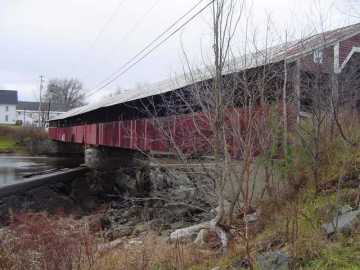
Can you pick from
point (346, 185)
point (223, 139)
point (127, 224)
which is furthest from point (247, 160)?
point (127, 224)

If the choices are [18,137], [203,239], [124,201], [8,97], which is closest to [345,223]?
[203,239]

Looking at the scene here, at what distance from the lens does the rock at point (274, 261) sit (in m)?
4.16

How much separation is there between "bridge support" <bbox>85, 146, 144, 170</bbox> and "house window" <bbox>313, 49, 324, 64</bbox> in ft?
56.6

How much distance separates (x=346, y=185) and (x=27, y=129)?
5583 cm

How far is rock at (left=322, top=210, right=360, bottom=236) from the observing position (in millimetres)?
4672

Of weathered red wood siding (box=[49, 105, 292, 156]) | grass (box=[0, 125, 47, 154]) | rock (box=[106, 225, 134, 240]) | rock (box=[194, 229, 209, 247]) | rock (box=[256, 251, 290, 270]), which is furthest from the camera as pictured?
grass (box=[0, 125, 47, 154])

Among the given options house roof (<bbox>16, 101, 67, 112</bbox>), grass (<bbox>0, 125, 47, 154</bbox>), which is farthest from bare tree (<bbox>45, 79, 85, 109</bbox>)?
grass (<bbox>0, 125, 47, 154</bbox>)

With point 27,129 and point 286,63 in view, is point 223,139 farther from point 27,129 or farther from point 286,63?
point 27,129

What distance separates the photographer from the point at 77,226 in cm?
603

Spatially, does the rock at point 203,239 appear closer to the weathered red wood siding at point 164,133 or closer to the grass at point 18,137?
the weathered red wood siding at point 164,133

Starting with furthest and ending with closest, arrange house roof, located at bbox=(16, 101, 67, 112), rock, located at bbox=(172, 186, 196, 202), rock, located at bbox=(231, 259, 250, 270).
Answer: house roof, located at bbox=(16, 101, 67, 112), rock, located at bbox=(172, 186, 196, 202), rock, located at bbox=(231, 259, 250, 270)

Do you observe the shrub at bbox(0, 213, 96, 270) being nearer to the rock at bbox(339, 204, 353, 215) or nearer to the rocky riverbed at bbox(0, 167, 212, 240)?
the rock at bbox(339, 204, 353, 215)

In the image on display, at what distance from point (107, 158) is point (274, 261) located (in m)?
24.3

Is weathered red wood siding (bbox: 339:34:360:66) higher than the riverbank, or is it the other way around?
weathered red wood siding (bbox: 339:34:360:66)
